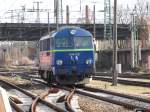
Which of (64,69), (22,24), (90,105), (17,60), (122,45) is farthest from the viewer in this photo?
(17,60)

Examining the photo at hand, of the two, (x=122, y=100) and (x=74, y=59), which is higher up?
(x=74, y=59)

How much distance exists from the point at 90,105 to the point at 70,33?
1221 centimetres

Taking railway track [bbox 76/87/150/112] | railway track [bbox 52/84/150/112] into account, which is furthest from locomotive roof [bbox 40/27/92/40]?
railway track [bbox 76/87/150/112]

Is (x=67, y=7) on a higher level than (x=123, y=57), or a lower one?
higher

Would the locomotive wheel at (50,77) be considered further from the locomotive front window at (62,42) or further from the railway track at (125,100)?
the railway track at (125,100)

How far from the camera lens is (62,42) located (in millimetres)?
29469

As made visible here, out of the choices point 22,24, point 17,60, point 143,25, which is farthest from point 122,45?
point 17,60

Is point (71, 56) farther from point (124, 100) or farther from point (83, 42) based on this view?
point (124, 100)

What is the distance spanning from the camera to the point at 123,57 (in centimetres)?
7519

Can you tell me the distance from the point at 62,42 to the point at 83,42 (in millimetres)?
1186

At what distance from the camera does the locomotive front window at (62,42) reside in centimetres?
2931

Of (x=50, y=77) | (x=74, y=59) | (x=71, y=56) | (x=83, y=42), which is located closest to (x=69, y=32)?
(x=83, y=42)

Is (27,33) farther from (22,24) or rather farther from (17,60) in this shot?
(17,60)

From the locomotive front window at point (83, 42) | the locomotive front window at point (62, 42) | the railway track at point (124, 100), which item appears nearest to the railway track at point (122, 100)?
the railway track at point (124, 100)
